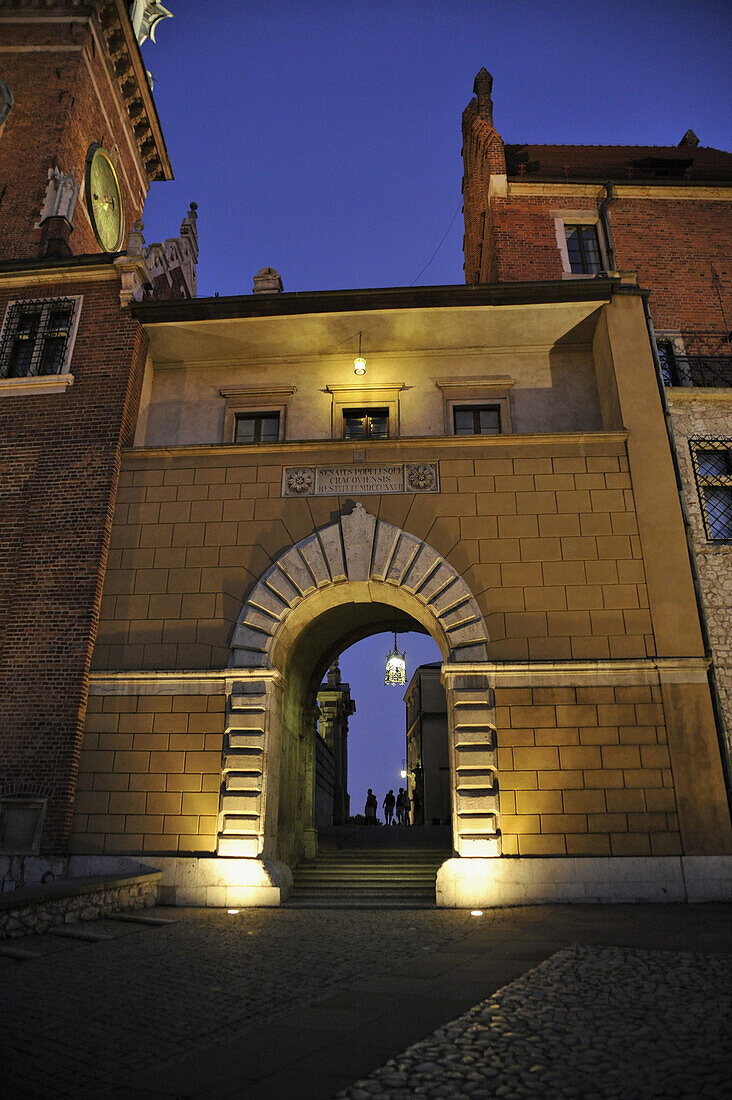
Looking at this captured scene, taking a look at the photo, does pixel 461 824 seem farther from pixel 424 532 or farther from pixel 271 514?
pixel 271 514

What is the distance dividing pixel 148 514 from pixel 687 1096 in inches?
453

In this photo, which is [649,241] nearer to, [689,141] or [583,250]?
[583,250]

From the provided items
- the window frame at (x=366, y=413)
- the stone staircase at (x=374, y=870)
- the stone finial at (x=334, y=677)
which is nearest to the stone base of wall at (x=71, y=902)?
the stone staircase at (x=374, y=870)

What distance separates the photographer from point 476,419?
562 inches

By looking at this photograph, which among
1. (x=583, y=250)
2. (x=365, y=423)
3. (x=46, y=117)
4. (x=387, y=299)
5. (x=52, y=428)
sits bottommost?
(x=52, y=428)

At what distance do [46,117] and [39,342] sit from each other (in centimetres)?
1055

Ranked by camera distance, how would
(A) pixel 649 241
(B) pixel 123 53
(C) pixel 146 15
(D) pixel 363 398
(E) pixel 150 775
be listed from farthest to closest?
(C) pixel 146 15, (B) pixel 123 53, (A) pixel 649 241, (D) pixel 363 398, (E) pixel 150 775

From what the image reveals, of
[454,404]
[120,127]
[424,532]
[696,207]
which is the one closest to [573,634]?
[424,532]

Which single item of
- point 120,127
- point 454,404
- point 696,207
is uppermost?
point 120,127

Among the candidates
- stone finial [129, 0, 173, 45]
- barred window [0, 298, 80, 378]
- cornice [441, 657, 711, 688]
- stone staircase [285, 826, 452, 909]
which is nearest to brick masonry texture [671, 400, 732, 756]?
cornice [441, 657, 711, 688]

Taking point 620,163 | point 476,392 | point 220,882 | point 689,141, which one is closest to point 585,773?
point 220,882

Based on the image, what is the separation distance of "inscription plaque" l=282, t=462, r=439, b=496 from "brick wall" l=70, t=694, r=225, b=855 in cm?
400

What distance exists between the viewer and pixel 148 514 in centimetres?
1296

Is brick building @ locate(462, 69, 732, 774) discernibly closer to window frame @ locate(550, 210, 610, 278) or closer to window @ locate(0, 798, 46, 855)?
window frame @ locate(550, 210, 610, 278)
